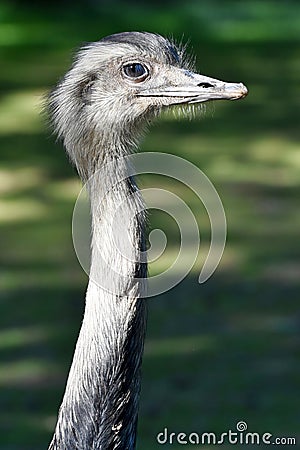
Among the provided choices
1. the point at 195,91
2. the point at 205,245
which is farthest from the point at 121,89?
the point at 205,245

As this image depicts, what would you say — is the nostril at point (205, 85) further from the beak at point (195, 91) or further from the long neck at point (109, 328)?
the long neck at point (109, 328)

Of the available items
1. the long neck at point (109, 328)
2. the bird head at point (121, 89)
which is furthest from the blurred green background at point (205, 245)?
the long neck at point (109, 328)

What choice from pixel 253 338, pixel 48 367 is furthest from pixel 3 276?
pixel 253 338

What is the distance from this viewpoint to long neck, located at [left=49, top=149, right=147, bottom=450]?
113 inches

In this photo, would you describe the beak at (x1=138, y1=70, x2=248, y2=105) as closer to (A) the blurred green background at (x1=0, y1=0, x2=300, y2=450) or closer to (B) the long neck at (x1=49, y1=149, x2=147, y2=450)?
(B) the long neck at (x1=49, y1=149, x2=147, y2=450)

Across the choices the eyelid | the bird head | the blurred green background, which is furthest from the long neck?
the blurred green background

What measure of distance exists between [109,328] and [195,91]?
1.95 ft

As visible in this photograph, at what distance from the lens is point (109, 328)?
289 cm

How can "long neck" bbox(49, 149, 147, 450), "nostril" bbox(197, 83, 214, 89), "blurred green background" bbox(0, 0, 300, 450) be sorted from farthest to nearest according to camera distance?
"blurred green background" bbox(0, 0, 300, 450), "nostril" bbox(197, 83, 214, 89), "long neck" bbox(49, 149, 147, 450)

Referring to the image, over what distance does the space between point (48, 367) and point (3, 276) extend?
2.70 ft

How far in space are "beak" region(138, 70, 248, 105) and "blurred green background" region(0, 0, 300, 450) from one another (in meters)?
0.55

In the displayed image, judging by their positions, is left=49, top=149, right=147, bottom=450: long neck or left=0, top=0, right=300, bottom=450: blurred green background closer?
left=49, top=149, right=147, bottom=450: long neck

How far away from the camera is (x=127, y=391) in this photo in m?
3.01

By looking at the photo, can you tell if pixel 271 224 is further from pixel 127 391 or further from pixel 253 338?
pixel 127 391
